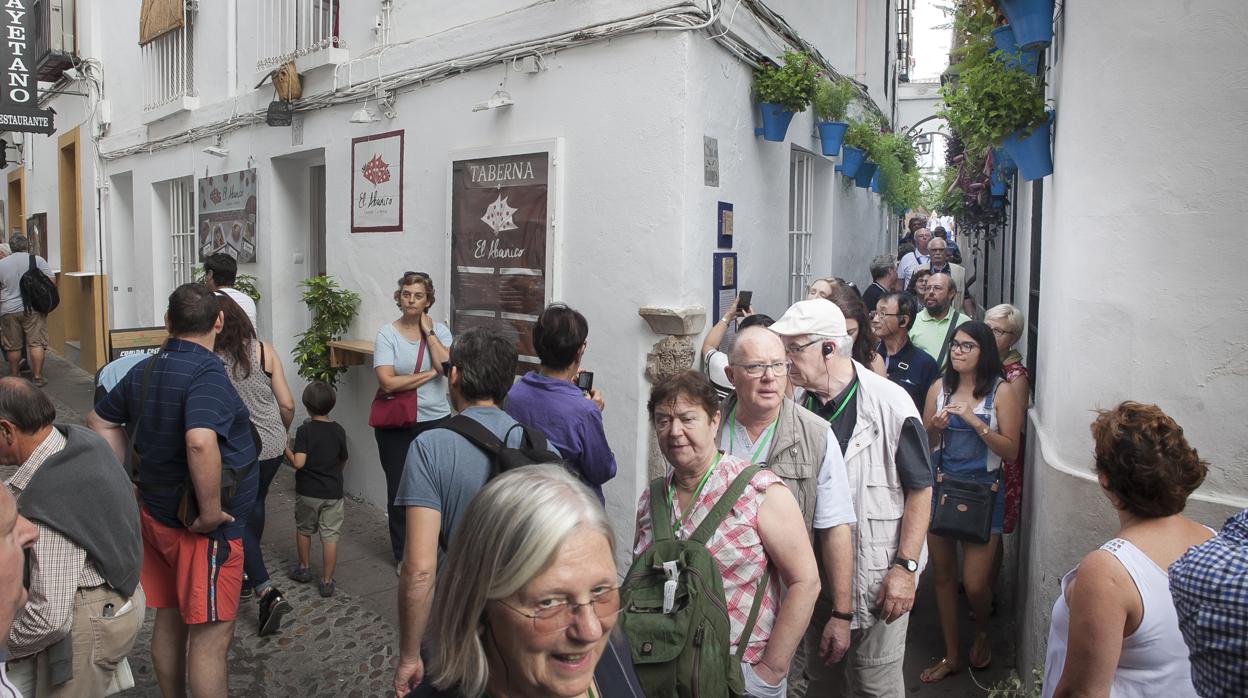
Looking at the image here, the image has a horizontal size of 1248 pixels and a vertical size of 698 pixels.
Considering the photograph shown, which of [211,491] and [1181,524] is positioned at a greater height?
[1181,524]

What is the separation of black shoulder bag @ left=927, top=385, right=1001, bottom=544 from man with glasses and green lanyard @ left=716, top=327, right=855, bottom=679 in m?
1.58

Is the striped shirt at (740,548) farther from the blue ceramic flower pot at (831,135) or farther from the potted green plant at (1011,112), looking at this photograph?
the blue ceramic flower pot at (831,135)

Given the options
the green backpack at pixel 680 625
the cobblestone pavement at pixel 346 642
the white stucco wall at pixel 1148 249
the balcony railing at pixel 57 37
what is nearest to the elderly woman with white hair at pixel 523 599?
the green backpack at pixel 680 625

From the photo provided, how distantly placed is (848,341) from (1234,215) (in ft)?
4.10

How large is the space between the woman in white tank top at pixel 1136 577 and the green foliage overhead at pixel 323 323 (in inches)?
234

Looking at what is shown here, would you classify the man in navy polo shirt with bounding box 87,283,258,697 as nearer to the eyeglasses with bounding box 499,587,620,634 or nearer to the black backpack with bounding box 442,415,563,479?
the black backpack with bounding box 442,415,563,479

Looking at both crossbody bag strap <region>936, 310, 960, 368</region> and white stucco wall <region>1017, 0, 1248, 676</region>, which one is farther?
crossbody bag strap <region>936, 310, 960, 368</region>

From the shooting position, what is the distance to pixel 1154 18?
298 centimetres

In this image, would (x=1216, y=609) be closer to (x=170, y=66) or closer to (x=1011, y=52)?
(x=1011, y=52)

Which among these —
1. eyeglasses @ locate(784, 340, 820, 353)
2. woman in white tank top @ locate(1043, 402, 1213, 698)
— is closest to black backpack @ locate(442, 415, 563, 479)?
eyeglasses @ locate(784, 340, 820, 353)

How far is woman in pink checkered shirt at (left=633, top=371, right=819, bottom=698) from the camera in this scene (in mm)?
2502

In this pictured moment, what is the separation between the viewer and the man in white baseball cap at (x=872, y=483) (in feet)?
9.98

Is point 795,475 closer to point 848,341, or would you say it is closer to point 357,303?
point 848,341

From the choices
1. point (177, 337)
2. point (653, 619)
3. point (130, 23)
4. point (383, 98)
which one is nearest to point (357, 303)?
point (383, 98)
